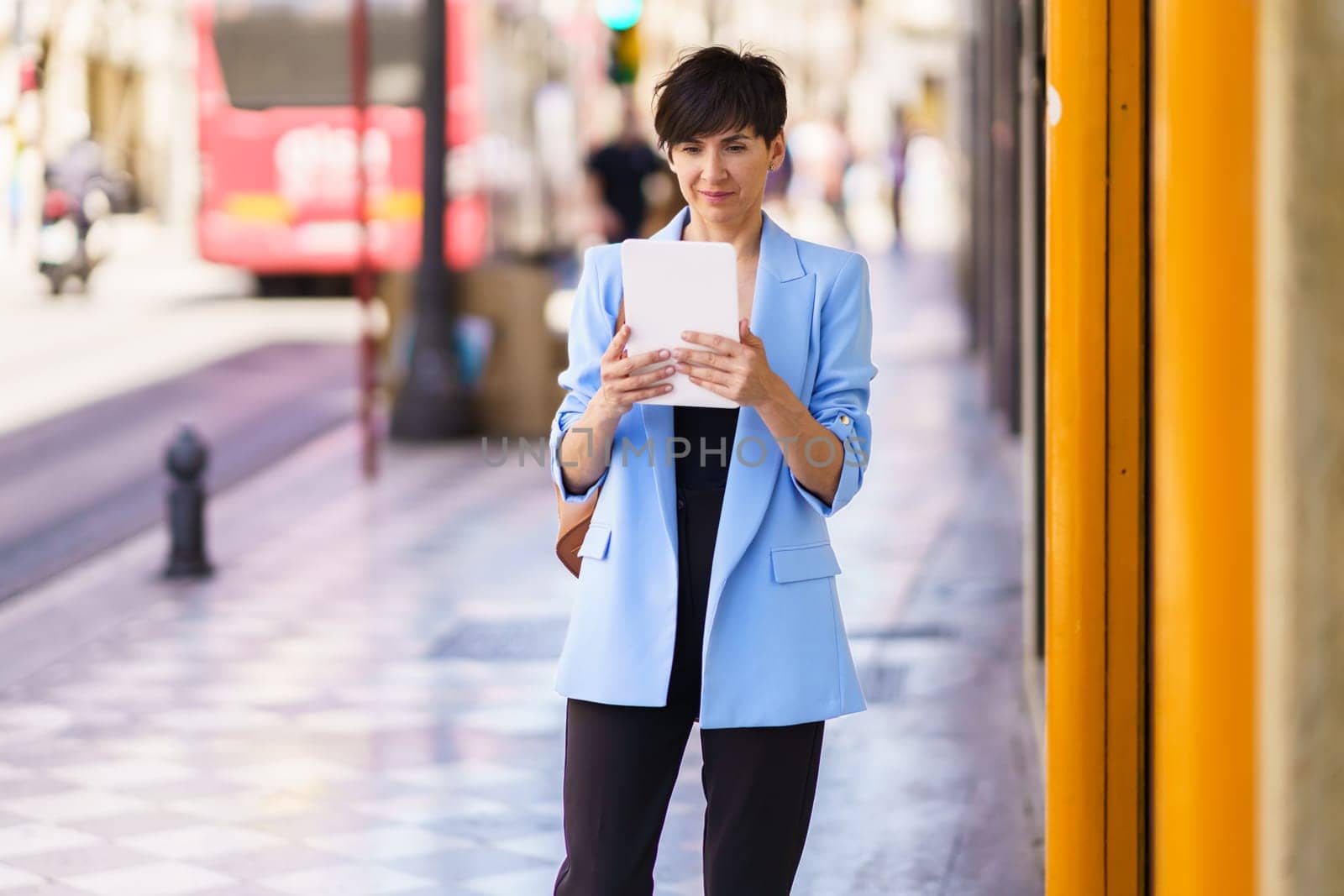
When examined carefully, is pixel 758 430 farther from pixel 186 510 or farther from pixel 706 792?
pixel 186 510

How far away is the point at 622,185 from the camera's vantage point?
17.7 metres

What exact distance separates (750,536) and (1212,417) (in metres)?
0.70

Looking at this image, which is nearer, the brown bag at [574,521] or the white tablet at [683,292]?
the white tablet at [683,292]

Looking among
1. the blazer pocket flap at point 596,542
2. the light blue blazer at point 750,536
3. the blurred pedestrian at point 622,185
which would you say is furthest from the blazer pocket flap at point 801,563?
the blurred pedestrian at point 622,185

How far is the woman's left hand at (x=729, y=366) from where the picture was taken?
10.0 ft

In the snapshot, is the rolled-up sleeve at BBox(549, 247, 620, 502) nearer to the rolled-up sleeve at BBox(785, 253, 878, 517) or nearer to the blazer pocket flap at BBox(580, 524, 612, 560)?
the blazer pocket flap at BBox(580, 524, 612, 560)

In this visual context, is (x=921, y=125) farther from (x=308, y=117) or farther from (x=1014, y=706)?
(x=1014, y=706)

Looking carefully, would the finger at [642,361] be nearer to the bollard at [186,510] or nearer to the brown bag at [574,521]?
the brown bag at [574,521]

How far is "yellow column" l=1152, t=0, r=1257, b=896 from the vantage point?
3057 millimetres

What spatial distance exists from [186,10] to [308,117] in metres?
20.2

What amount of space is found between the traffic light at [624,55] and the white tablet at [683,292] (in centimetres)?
1810

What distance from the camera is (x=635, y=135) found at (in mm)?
18469

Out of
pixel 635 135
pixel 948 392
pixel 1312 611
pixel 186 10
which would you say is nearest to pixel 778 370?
pixel 1312 611

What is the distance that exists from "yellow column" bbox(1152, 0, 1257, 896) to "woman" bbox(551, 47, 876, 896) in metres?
0.49
